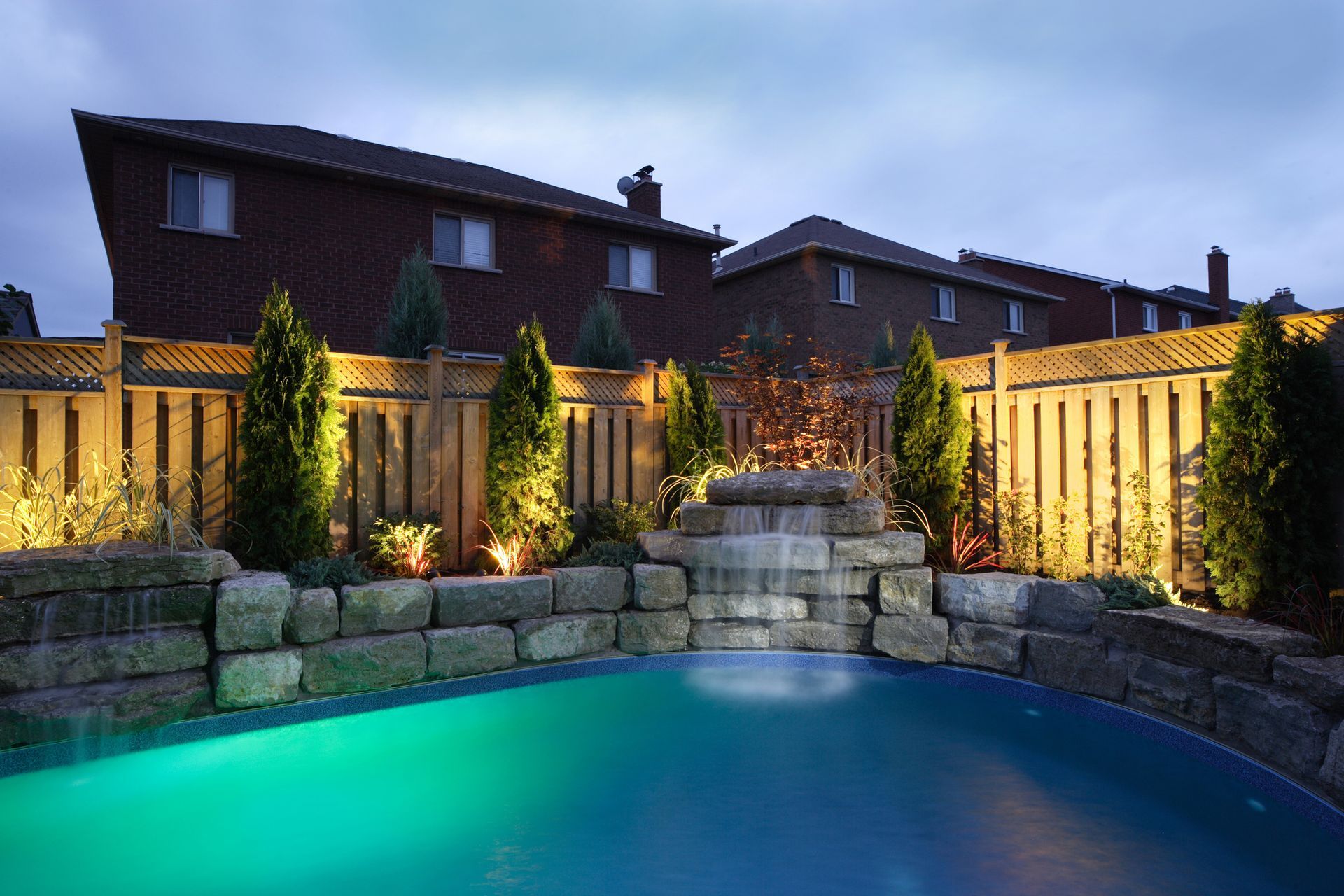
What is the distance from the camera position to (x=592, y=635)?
5449 millimetres

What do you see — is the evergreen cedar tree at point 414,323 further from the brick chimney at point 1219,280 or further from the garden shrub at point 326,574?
the brick chimney at point 1219,280

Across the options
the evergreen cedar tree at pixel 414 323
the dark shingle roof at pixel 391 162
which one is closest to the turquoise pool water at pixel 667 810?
the evergreen cedar tree at pixel 414 323

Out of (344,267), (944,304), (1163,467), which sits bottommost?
(1163,467)

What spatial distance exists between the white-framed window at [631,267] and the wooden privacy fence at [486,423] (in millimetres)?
6521

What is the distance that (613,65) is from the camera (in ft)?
38.0

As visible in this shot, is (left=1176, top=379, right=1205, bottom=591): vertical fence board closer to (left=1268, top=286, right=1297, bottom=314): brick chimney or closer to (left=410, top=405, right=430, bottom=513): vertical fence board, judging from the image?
(left=410, top=405, right=430, bottom=513): vertical fence board

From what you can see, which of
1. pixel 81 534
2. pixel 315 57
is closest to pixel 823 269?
pixel 315 57

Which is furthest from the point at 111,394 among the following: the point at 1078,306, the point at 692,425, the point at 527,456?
the point at 1078,306

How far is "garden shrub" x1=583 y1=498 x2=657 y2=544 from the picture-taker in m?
6.53

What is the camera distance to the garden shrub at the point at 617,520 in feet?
21.4

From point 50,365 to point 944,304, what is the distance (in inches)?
684

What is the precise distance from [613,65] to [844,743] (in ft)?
35.4

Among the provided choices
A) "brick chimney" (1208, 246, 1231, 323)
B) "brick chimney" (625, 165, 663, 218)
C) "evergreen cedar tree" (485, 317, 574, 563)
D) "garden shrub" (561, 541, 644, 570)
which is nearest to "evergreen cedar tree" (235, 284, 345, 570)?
"evergreen cedar tree" (485, 317, 574, 563)

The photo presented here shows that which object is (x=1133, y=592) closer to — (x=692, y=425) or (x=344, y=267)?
(x=692, y=425)
